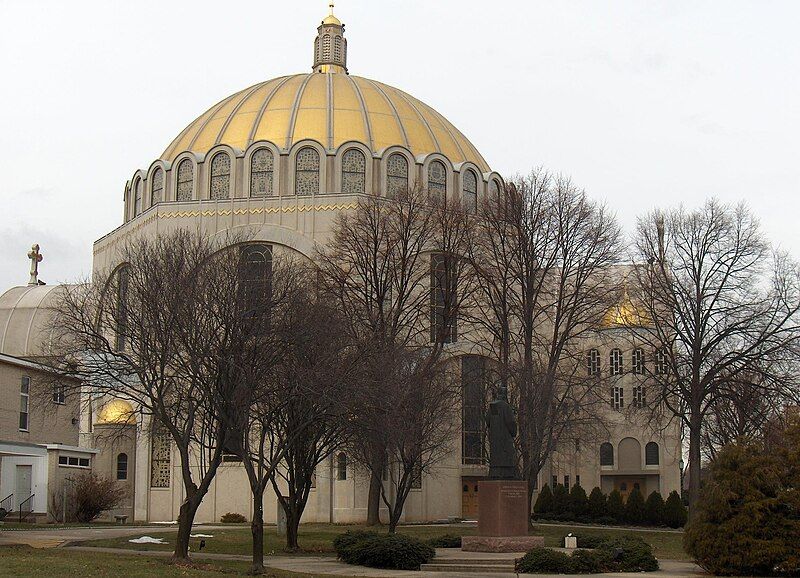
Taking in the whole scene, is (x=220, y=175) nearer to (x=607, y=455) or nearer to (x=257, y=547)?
(x=607, y=455)

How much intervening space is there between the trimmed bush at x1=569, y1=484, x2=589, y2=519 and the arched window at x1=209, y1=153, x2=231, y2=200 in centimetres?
2142

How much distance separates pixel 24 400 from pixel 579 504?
25696mm

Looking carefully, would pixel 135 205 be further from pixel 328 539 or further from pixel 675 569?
pixel 675 569

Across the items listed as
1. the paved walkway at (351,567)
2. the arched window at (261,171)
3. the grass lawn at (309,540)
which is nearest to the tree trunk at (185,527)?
the paved walkway at (351,567)

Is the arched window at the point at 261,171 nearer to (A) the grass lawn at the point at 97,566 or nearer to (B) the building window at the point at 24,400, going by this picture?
(B) the building window at the point at 24,400

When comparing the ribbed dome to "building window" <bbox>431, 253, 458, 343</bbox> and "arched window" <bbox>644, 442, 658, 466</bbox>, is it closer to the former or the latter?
"building window" <bbox>431, 253, 458, 343</bbox>

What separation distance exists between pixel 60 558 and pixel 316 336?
7.64 m

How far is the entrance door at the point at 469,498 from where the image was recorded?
2095 inches

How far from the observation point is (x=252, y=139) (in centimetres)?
5541

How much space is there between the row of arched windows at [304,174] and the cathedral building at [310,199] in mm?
61

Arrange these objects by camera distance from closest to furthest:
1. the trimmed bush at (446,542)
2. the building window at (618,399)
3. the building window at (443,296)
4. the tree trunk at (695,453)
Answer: the trimmed bush at (446,542) → the tree trunk at (695,453) → the building window at (443,296) → the building window at (618,399)

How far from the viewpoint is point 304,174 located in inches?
2125

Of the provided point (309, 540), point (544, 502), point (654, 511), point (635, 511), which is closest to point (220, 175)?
point (544, 502)

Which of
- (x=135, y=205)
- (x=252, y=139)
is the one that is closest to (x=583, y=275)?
(x=252, y=139)
